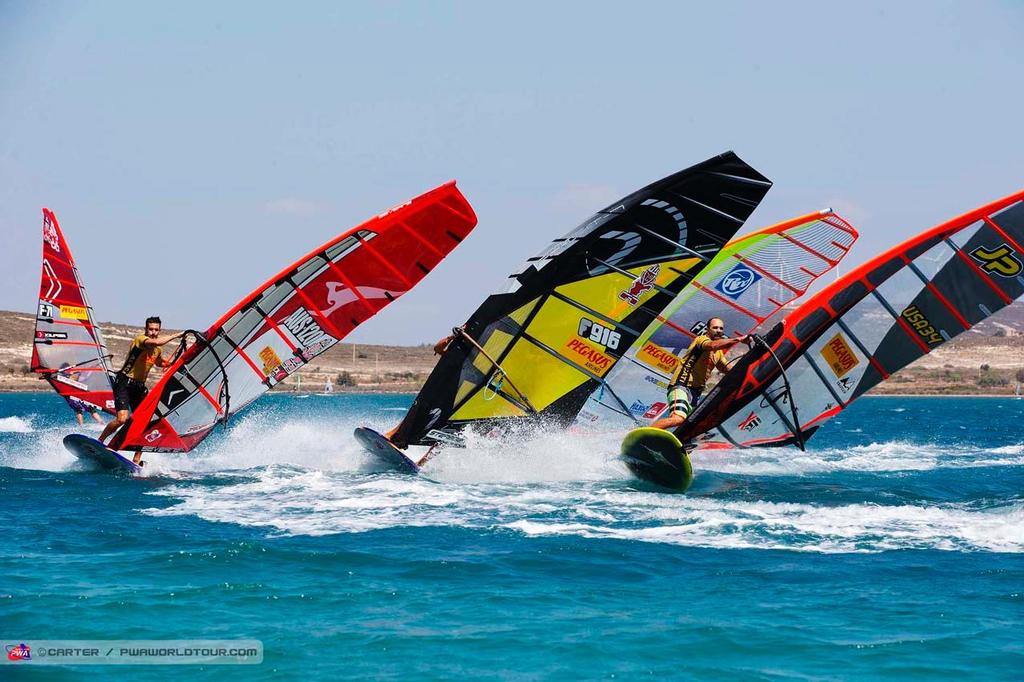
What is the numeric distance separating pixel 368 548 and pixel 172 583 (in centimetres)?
170

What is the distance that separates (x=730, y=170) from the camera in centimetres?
1371

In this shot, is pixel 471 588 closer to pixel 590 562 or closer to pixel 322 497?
pixel 590 562

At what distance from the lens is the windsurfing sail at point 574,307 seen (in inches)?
556

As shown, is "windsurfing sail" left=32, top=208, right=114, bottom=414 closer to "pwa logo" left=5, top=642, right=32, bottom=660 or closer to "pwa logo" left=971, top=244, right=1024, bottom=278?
"pwa logo" left=5, top=642, right=32, bottom=660

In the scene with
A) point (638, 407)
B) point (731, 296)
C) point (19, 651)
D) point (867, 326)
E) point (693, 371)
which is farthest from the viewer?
A: point (731, 296)

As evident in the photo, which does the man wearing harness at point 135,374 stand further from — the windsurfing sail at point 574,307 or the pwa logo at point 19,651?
the pwa logo at point 19,651

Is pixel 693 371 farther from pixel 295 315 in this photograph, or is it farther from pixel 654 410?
pixel 295 315

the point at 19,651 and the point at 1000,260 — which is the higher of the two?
the point at 1000,260

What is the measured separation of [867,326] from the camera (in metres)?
14.3

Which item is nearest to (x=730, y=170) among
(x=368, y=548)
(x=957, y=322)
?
(x=957, y=322)

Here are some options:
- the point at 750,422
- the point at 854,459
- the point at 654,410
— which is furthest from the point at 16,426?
the point at 750,422

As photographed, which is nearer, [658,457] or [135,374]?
[658,457]

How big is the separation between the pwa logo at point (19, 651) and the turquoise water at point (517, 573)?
17 cm

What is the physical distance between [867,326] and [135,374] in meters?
9.11
